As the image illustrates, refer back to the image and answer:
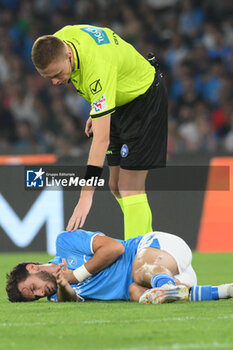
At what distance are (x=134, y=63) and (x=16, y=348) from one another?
3.60 m

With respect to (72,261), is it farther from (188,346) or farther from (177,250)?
(188,346)

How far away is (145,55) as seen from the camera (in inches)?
575

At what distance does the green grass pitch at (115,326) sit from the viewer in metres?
4.34

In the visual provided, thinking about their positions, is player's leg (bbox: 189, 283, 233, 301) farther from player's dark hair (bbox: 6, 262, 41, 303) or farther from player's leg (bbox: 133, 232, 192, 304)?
player's dark hair (bbox: 6, 262, 41, 303)

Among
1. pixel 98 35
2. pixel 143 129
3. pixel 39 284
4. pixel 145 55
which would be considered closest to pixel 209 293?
pixel 39 284

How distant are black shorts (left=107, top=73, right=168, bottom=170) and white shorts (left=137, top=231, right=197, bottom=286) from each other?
1.30 metres

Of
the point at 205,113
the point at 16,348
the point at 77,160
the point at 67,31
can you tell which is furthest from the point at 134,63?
the point at 205,113

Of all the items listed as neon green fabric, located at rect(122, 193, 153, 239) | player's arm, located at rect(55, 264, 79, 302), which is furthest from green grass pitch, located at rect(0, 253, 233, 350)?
neon green fabric, located at rect(122, 193, 153, 239)

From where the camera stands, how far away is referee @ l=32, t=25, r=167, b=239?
21.3ft

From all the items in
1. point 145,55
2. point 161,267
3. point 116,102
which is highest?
point 145,55

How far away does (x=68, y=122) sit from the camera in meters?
14.0

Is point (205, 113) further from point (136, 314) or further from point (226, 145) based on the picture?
point (136, 314)

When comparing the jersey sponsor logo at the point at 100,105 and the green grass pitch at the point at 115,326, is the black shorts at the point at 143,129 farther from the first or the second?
the green grass pitch at the point at 115,326

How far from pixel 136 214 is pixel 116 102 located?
0.99 m
